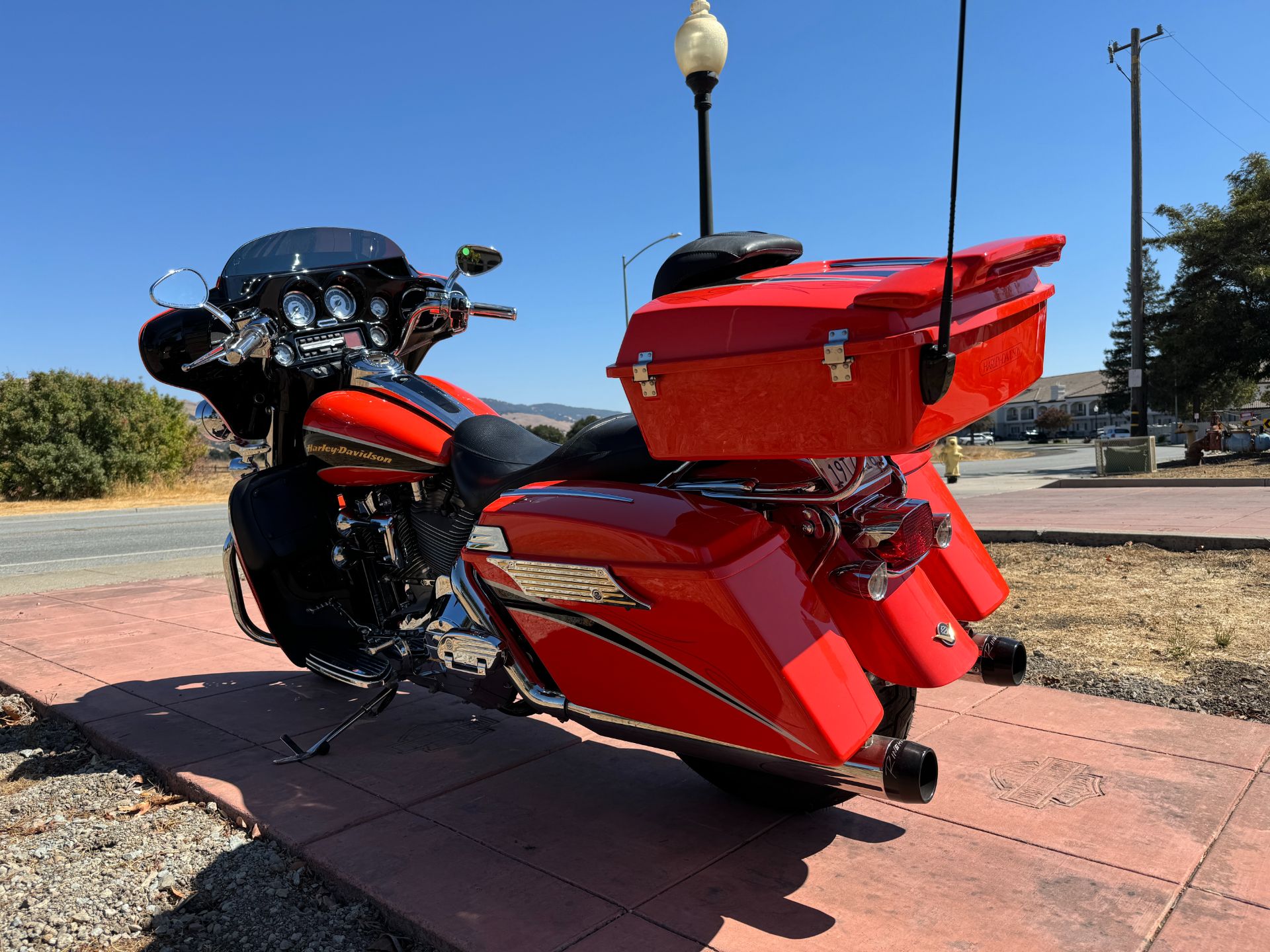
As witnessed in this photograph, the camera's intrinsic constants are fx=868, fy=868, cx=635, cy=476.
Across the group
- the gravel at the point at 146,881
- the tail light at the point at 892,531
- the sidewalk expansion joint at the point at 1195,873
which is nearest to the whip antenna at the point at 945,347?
the tail light at the point at 892,531

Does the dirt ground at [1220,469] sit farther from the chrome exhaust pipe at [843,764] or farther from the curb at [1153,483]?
the chrome exhaust pipe at [843,764]

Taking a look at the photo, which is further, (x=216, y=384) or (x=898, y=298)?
(x=216, y=384)

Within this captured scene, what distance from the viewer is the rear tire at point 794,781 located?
A: 227cm

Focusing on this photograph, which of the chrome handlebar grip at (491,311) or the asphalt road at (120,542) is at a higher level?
the chrome handlebar grip at (491,311)

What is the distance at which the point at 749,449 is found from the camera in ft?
5.84

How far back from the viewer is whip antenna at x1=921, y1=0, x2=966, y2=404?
1554 millimetres

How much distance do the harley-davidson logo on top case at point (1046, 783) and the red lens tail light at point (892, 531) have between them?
3.11ft

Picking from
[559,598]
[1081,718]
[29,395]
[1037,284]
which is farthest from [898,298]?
[29,395]

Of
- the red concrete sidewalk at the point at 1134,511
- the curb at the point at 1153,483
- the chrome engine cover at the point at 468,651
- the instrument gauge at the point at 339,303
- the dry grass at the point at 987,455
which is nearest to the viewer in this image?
the chrome engine cover at the point at 468,651

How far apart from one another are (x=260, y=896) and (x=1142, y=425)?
1948 cm

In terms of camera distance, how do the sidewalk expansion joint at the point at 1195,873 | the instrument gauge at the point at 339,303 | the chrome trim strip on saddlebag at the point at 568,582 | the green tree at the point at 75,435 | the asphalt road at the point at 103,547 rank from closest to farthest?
1. the sidewalk expansion joint at the point at 1195,873
2. the chrome trim strip on saddlebag at the point at 568,582
3. the instrument gauge at the point at 339,303
4. the asphalt road at the point at 103,547
5. the green tree at the point at 75,435

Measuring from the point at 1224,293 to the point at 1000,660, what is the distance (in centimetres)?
2324

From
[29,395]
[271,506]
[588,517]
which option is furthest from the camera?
[29,395]

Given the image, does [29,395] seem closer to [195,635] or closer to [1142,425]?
[195,635]
